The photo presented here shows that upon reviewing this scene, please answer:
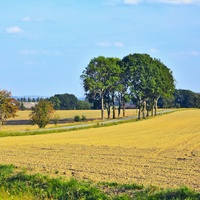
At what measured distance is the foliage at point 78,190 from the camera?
490 inches

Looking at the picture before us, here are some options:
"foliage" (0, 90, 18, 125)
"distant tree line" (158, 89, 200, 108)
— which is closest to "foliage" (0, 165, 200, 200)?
"foliage" (0, 90, 18, 125)

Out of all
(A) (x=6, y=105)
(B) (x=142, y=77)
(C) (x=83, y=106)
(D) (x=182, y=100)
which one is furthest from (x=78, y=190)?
(D) (x=182, y=100)

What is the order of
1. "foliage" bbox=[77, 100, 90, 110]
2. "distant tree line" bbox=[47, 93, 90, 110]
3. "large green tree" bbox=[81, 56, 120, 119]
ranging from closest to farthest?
"large green tree" bbox=[81, 56, 120, 119] → "foliage" bbox=[77, 100, 90, 110] → "distant tree line" bbox=[47, 93, 90, 110]

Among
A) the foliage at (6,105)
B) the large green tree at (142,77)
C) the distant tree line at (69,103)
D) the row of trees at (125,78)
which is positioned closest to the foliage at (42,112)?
the foliage at (6,105)

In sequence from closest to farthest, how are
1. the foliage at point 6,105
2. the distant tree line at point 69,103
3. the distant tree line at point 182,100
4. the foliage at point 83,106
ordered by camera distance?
the foliage at point 6,105 → the distant tree line at point 182,100 → the foliage at point 83,106 → the distant tree line at point 69,103

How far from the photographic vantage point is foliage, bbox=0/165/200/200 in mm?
12438

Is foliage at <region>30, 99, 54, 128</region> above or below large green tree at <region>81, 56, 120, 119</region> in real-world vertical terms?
below

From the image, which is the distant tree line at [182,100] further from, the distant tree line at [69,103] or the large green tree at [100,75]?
the large green tree at [100,75]

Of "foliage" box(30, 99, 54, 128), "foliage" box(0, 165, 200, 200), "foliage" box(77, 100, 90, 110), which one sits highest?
"foliage" box(77, 100, 90, 110)

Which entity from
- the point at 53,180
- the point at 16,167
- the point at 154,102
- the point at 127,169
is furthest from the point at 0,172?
the point at 154,102

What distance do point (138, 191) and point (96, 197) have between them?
5.20 feet

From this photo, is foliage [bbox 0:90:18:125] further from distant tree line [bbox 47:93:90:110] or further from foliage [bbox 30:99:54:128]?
distant tree line [bbox 47:93:90:110]

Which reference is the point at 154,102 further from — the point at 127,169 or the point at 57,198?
the point at 57,198

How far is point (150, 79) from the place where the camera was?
82.4m
